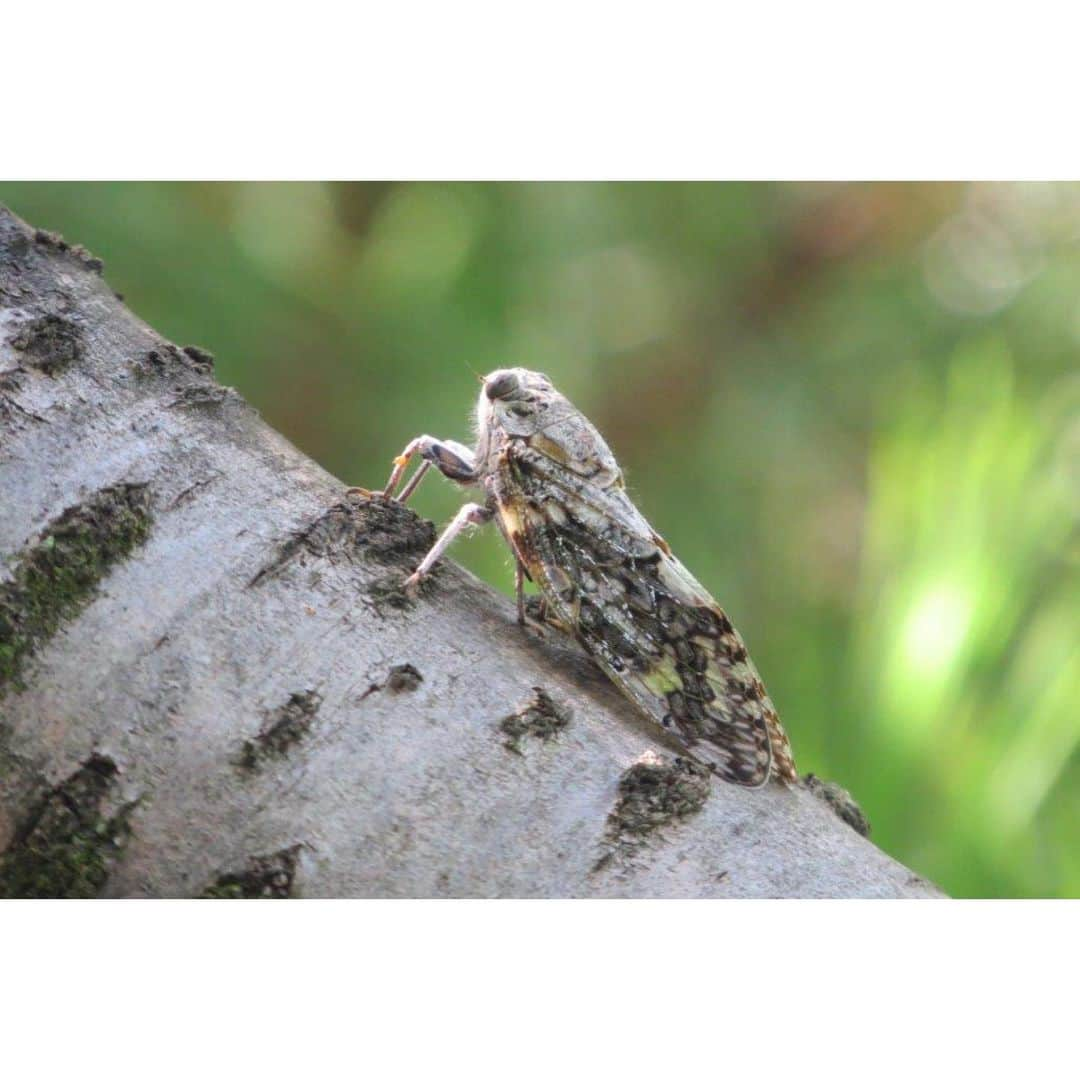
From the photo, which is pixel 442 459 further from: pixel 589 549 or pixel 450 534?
pixel 450 534

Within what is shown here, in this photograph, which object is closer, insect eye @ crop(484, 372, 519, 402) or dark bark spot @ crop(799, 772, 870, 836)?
dark bark spot @ crop(799, 772, 870, 836)

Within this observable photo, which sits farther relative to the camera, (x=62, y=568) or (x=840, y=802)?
(x=840, y=802)

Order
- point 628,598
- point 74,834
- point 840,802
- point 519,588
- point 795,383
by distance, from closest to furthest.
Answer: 1. point 74,834
2. point 840,802
3. point 519,588
4. point 628,598
5. point 795,383

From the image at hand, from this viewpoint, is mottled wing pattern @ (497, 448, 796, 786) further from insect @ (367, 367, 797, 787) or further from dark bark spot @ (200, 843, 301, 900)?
dark bark spot @ (200, 843, 301, 900)

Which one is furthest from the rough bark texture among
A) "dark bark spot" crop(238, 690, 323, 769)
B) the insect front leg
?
the insect front leg

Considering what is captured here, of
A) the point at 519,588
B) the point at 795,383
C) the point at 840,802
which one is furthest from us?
the point at 795,383

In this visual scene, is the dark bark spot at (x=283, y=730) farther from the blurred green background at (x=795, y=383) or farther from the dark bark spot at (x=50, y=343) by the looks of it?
the blurred green background at (x=795, y=383)

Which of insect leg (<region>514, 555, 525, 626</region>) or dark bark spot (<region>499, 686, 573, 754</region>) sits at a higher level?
insect leg (<region>514, 555, 525, 626</region>)

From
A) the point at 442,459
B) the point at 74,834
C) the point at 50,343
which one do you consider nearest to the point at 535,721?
the point at 74,834
